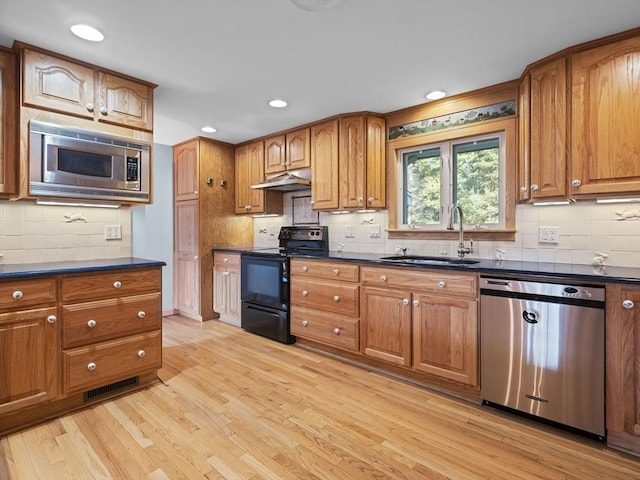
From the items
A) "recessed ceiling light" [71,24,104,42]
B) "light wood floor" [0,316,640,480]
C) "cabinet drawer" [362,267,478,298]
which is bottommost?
"light wood floor" [0,316,640,480]

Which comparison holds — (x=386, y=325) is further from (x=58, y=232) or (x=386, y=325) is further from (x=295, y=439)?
(x=58, y=232)

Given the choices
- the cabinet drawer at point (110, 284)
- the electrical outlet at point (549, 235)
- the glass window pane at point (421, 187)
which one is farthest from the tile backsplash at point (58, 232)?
Answer: the electrical outlet at point (549, 235)

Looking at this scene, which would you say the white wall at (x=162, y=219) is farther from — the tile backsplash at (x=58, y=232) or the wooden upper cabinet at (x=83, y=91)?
the wooden upper cabinet at (x=83, y=91)

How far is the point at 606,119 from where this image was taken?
1999mm

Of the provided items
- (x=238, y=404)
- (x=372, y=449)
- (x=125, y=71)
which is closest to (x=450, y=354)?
(x=372, y=449)

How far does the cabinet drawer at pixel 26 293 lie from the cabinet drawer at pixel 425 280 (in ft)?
7.06

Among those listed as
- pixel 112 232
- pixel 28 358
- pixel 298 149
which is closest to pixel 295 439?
pixel 28 358

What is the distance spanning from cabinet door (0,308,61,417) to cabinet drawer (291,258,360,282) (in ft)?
6.24

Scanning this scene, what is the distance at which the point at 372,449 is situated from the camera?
5.87ft

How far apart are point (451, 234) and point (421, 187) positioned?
1.80 feet

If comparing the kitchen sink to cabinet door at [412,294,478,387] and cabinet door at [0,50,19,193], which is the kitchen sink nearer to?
cabinet door at [412,294,478,387]

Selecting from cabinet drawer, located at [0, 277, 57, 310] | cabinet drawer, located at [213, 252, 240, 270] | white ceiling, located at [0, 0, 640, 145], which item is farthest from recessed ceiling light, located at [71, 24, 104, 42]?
cabinet drawer, located at [213, 252, 240, 270]

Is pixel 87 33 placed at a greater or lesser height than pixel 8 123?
greater

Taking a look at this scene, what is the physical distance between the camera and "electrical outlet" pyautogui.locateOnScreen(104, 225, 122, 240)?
9.05 ft
